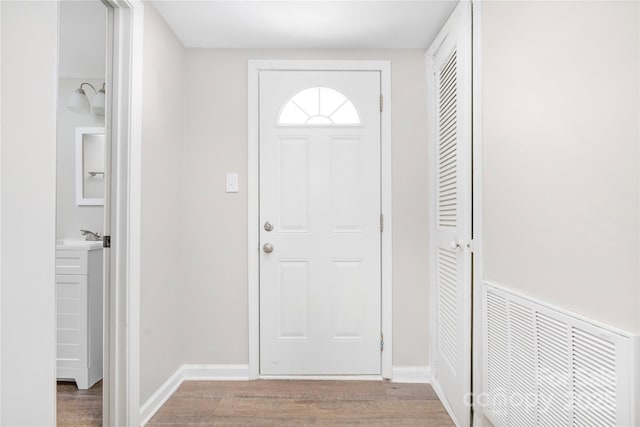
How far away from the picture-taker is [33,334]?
3.79 ft

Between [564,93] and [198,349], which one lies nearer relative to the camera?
[564,93]

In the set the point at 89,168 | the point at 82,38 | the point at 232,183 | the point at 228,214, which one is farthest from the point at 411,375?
the point at 82,38

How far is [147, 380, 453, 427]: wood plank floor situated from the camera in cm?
205

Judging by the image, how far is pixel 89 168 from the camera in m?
2.72

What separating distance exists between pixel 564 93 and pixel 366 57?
159 cm

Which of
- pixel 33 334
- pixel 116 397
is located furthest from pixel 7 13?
pixel 116 397

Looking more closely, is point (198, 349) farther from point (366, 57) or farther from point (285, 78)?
point (366, 57)

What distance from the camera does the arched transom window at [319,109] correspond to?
2.57m

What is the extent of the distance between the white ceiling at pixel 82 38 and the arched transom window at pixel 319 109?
1144mm

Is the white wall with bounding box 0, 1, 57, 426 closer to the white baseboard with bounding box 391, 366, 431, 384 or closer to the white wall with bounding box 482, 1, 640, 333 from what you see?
the white wall with bounding box 482, 1, 640, 333

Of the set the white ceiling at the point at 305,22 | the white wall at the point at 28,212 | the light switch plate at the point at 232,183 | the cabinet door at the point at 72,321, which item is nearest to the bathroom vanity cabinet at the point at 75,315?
the cabinet door at the point at 72,321

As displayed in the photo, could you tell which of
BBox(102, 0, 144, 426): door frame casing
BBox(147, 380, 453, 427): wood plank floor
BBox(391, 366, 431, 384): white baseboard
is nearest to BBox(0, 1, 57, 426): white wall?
BBox(102, 0, 144, 426): door frame casing

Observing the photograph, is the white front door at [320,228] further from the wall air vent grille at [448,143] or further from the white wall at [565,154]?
the white wall at [565,154]

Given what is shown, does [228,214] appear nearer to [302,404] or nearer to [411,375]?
[302,404]
